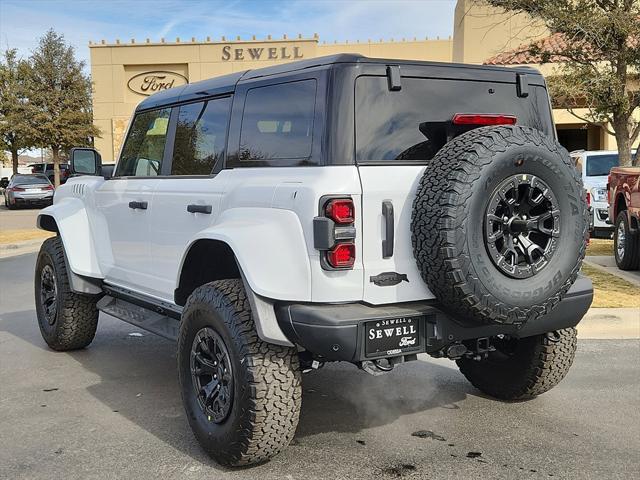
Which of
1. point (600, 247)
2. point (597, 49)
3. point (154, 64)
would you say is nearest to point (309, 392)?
point (597, 49)

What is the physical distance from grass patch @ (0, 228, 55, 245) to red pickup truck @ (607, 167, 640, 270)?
10.8 metres

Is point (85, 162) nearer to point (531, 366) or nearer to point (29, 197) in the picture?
point (531, 366)

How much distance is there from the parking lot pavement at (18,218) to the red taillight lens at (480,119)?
16.1m

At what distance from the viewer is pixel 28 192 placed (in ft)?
89.2

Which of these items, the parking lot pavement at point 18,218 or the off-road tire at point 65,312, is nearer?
the off-road tire at point 65,312

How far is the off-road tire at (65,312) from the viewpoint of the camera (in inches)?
231

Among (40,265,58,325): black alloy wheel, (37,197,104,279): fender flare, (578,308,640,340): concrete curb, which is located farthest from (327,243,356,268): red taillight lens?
(578,308,640,340): concrete curb

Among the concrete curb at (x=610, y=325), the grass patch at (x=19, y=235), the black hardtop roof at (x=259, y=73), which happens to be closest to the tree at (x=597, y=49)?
the concrete curb at (x=610, y=325)

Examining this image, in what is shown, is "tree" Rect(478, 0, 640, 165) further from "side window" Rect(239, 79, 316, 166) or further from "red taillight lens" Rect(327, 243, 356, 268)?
"red taillight lens" Rect(327, 243, 356, 268)

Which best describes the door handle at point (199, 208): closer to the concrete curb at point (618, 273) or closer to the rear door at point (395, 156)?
the rear door at point (395, 156)

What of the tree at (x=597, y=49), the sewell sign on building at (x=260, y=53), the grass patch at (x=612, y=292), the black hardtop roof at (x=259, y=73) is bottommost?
the grass patch at (x=612, y=292)

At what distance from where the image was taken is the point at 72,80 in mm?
33250

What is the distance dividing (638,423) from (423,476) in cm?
163

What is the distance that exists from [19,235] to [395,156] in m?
14.7
